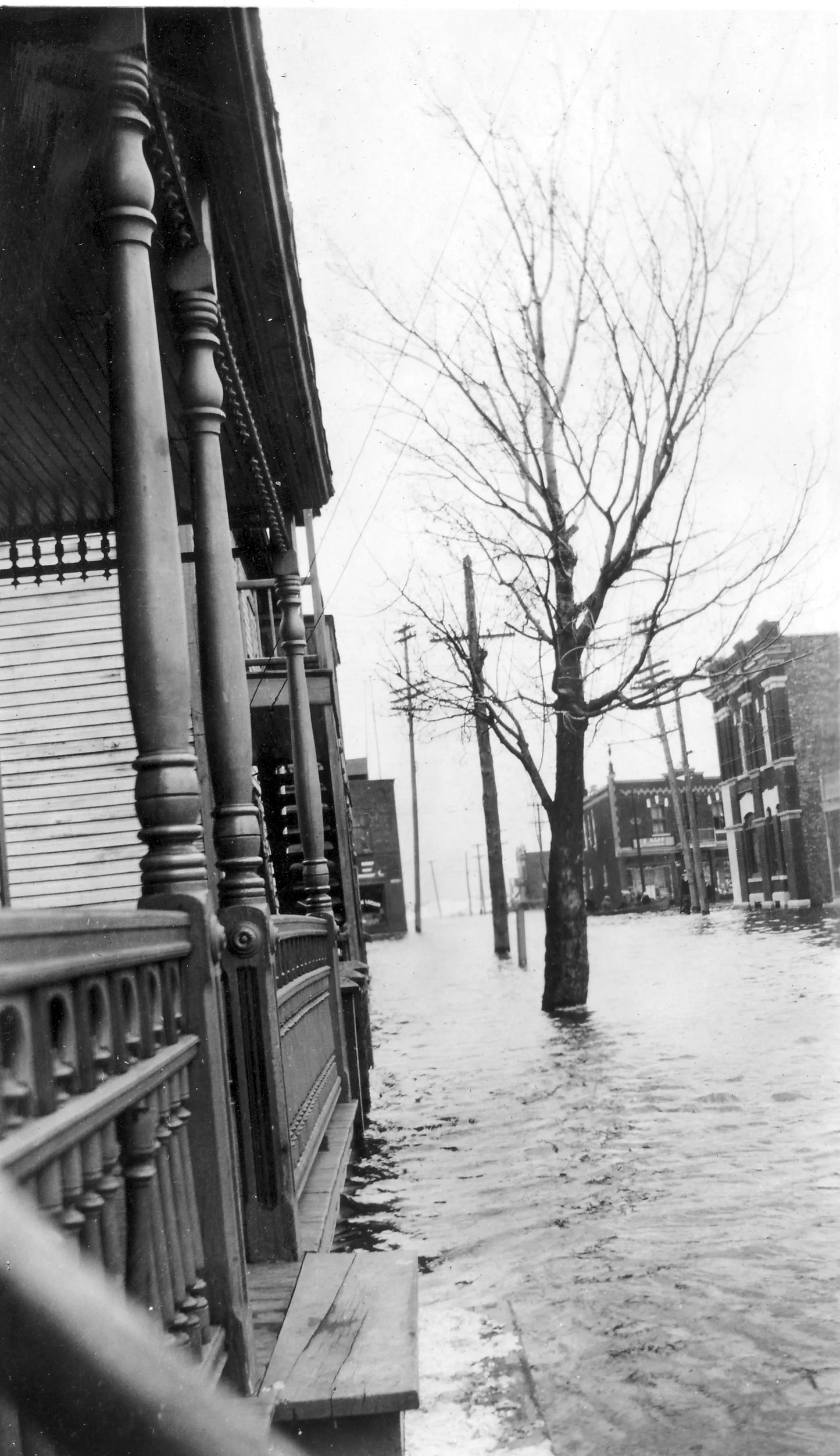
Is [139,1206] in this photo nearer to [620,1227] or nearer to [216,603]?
[216,603]

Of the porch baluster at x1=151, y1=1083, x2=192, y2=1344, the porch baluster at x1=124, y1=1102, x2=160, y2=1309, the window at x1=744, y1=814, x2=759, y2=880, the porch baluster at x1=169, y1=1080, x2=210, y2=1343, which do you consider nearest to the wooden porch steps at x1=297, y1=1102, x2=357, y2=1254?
the porch baluster at x1=169, y1=1080, x2=210, y2=1343

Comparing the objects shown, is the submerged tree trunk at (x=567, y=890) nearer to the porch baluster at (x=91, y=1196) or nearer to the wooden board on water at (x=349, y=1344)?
the wooden board on water at (x=349, y=1344)

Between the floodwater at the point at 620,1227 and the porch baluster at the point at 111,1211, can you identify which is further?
the floodwater at the point at 620,1227

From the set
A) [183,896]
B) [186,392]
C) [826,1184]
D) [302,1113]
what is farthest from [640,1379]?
[186,392]

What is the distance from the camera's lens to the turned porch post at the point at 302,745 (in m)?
7.82

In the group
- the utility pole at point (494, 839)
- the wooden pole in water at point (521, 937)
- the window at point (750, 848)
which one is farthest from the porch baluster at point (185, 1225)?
the window at point (750, 848)

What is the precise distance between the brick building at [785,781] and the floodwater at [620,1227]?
28.6 metres

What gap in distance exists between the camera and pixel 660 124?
14320 mm

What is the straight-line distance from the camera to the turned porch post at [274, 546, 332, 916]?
7.82m

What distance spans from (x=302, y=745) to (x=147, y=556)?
4.90 meters

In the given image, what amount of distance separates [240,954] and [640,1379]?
1.83 m

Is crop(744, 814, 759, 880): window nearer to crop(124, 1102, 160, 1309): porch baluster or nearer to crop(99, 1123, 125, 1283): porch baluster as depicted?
crop(124, 1102, 160, 1309): porch baluster

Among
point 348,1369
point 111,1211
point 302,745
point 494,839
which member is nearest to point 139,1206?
point 111,1211

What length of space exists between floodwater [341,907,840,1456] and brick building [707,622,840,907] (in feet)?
93.7
